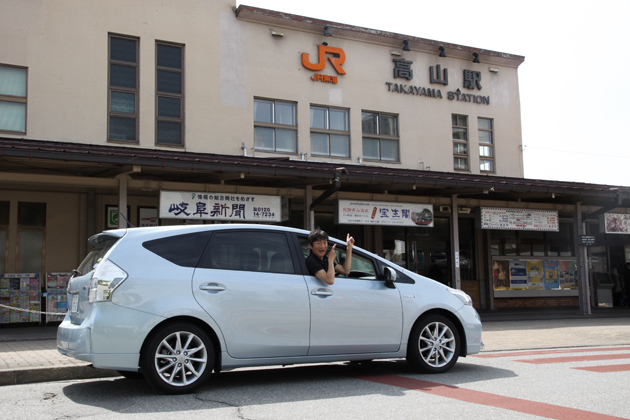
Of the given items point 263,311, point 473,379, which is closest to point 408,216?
point 473,379

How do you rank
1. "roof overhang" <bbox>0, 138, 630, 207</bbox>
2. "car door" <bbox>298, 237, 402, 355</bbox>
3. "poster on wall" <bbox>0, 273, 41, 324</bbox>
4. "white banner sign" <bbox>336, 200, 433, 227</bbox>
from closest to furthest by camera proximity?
"car door" <bbox>298, 237, 402, 355</bbox> → "roof overhang" <bbox>0, 138, 630, 207</bbox> → "poster on wall" <bbox>0, 273, 41, 324</bbox> → "white banner sign" <bbox>336, 200, 433, 227</bbox>

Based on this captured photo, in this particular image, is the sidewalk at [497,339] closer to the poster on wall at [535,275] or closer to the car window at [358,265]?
the poster on wall at [535,275]

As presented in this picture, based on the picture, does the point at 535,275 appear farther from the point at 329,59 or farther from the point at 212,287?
the point at 212,287

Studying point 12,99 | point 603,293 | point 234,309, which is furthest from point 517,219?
point 12,99

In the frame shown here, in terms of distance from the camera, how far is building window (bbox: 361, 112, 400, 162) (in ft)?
60.8

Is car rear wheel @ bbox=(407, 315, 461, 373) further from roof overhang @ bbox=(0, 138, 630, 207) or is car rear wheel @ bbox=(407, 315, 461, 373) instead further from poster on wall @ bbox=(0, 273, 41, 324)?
poster on wall @ bbox=(0, 273, 41, 324)

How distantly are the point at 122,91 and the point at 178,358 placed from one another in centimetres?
1080

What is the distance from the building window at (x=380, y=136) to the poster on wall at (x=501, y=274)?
504cm

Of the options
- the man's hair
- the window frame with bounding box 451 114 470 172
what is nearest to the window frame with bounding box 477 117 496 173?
the window frame with bounding box 451 114 470 172

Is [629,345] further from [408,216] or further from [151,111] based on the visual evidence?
[151,111]

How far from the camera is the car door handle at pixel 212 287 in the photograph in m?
6.19

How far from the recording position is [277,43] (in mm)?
17359

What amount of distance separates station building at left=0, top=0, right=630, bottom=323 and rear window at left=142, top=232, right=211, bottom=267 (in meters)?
4.89

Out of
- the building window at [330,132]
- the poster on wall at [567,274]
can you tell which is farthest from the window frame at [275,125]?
the poster on wall at [567,274]
